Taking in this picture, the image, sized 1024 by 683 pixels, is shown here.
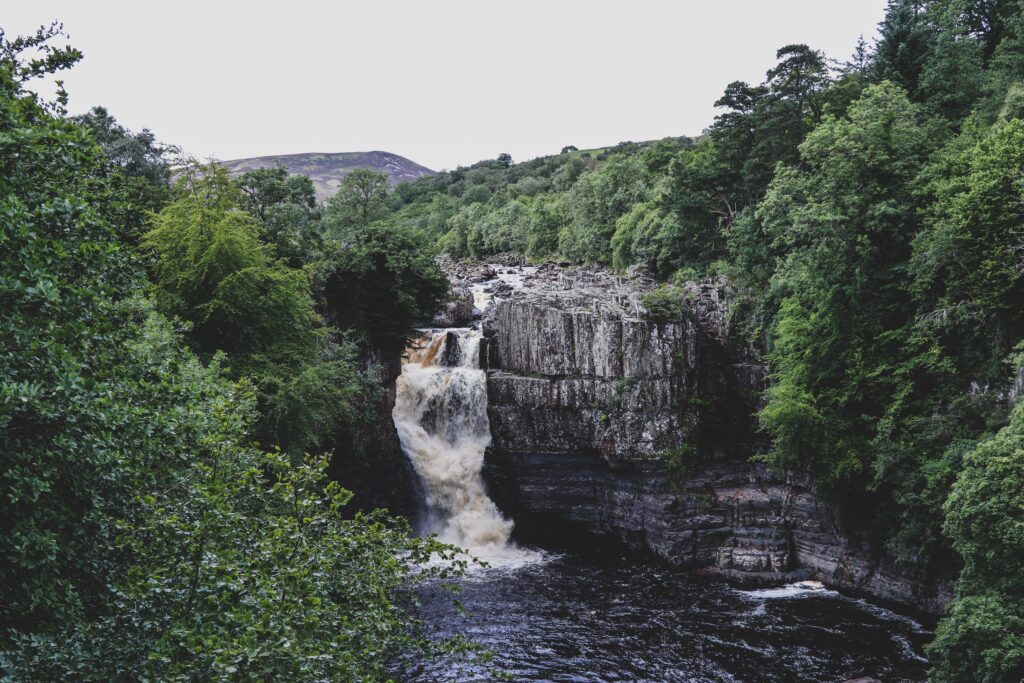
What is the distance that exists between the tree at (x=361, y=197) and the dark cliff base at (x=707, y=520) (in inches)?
1056

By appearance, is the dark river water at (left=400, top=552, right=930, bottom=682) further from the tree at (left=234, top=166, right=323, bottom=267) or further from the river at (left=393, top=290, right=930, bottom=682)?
the tree at (left=234, top=166, right=323, bottom=267)

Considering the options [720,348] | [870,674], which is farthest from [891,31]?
A: [870,674]

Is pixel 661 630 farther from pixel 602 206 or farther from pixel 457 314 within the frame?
pixel 602 206

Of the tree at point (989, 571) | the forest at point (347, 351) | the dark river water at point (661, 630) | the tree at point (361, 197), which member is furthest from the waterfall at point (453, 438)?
the tree at point (989, 571)

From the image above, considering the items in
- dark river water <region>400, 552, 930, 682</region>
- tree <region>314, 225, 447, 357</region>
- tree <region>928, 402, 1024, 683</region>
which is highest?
tree <region>314, 225, 447, 357</region>

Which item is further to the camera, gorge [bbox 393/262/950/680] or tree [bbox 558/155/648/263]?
tree [bbox 558/155/648/263]

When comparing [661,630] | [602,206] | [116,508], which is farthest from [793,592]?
[602,206]

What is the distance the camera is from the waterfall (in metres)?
35.2

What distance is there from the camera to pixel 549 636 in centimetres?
2477

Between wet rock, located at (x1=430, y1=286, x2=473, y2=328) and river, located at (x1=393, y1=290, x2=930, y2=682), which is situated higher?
wet rock, located at (x1=430, y1=286, x2=473, y2=328)

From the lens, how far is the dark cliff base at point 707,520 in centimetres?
2731

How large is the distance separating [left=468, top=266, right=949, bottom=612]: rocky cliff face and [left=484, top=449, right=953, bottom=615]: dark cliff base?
2.4 inches

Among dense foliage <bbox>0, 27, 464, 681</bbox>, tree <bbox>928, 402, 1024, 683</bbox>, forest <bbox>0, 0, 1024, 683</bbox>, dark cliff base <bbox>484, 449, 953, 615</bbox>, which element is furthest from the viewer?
dark cliff base <bbox>484, 449, 953, 615</bbox>

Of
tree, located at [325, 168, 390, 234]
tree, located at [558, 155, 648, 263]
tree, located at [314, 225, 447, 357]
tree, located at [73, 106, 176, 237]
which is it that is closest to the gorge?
tree, located at [314, 225, 447, 357]
